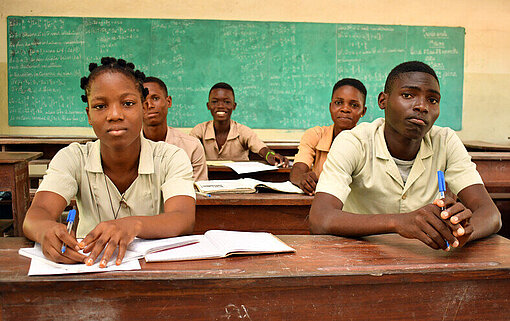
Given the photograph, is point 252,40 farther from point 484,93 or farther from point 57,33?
point 484,93

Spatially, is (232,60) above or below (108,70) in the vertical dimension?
above

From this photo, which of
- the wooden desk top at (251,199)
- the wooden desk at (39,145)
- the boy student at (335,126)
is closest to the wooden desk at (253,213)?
the wooden desk top at (251,199)

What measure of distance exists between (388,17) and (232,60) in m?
1.82

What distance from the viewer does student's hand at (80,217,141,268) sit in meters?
0.88

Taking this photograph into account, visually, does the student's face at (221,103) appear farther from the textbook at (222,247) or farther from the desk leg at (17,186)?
the textbook at (222,247)

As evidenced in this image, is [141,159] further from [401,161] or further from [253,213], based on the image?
[401,161]

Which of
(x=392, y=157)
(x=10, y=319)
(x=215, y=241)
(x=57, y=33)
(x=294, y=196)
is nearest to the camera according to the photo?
(x=10, y=319)

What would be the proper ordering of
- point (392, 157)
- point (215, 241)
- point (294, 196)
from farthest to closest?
point (294, 196)
point (392, 157)
point (215, 241)

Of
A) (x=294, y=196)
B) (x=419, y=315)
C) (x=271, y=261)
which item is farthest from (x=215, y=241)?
(x=294, y=196)

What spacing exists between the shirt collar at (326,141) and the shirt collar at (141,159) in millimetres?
1422

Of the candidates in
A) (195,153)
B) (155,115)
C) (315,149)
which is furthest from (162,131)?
(315,149)

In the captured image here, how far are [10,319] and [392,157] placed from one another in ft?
3.88

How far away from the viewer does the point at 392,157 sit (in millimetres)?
1521

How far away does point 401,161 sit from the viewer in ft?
4.97
